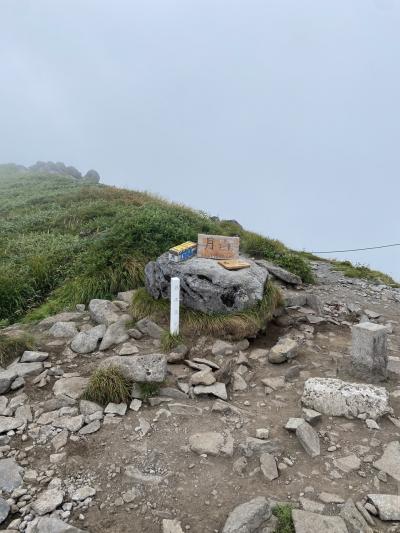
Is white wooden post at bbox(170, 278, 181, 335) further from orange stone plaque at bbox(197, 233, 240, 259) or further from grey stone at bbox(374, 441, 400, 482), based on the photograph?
grey stone at bbox(374, 441, 400, 482)

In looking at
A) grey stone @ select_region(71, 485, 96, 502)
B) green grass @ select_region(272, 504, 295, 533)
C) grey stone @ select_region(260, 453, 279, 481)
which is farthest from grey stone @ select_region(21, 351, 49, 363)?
green grass @ select_region(272, 504, 295, 533)

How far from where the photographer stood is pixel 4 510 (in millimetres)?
3646

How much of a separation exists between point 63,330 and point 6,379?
5.55ft

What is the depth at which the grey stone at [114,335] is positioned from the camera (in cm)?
673

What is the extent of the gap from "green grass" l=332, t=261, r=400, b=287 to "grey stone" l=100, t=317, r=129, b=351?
9.16m

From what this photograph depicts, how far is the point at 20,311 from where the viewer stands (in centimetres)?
905

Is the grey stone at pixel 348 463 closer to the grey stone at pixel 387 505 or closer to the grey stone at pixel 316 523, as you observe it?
the grey stone at pixel 387 505

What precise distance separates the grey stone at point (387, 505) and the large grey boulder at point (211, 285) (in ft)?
12.8

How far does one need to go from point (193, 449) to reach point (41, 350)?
346cm

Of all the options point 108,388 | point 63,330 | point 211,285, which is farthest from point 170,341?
point 63,330

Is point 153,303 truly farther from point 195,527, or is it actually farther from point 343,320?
point 195,527

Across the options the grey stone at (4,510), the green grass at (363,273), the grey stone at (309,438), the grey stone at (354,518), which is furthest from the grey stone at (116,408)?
the green grass at (363,273)

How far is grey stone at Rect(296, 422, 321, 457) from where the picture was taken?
170 inches

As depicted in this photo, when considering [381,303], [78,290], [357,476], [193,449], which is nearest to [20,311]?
[78,290]
